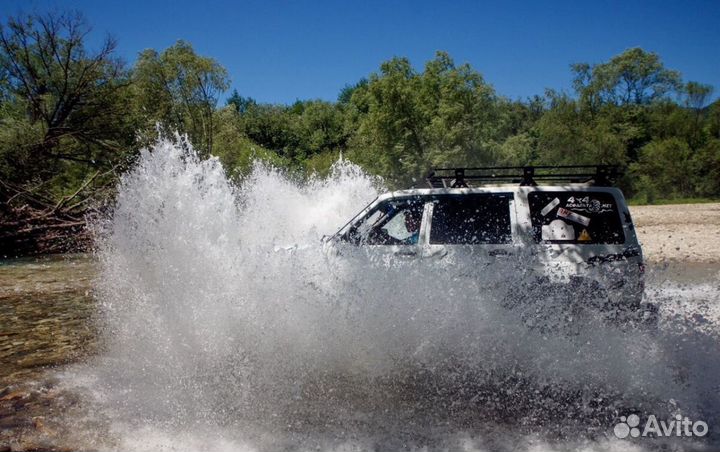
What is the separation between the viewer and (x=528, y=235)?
5.67 metres

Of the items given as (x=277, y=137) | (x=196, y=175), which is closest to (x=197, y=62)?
(x=196, y=175)

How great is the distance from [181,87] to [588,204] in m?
35.4

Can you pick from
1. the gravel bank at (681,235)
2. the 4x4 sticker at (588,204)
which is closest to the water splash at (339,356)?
the 4x4 sticker at (588,204)

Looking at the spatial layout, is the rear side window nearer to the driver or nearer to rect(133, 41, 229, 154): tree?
the driver

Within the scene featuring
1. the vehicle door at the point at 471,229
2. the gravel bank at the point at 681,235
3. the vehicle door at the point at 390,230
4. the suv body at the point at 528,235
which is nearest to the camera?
the suv body at the point at 528,235

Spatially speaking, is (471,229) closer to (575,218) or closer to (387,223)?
(387,223)

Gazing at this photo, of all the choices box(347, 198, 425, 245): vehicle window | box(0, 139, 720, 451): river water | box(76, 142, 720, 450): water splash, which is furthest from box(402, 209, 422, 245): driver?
box(0, 139, 720, 451): river water

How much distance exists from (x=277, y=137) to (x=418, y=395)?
89.4 meters

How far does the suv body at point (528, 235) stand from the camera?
5434 mm

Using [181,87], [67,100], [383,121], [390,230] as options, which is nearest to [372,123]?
[383,121]

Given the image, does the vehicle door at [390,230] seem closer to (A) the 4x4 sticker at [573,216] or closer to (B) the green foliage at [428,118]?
(A) the 4x4 sticker at [573,216]

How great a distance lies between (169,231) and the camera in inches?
230

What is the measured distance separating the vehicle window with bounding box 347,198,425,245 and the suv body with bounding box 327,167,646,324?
0.01 meters

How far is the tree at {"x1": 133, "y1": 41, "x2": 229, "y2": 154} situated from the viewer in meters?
34.6
